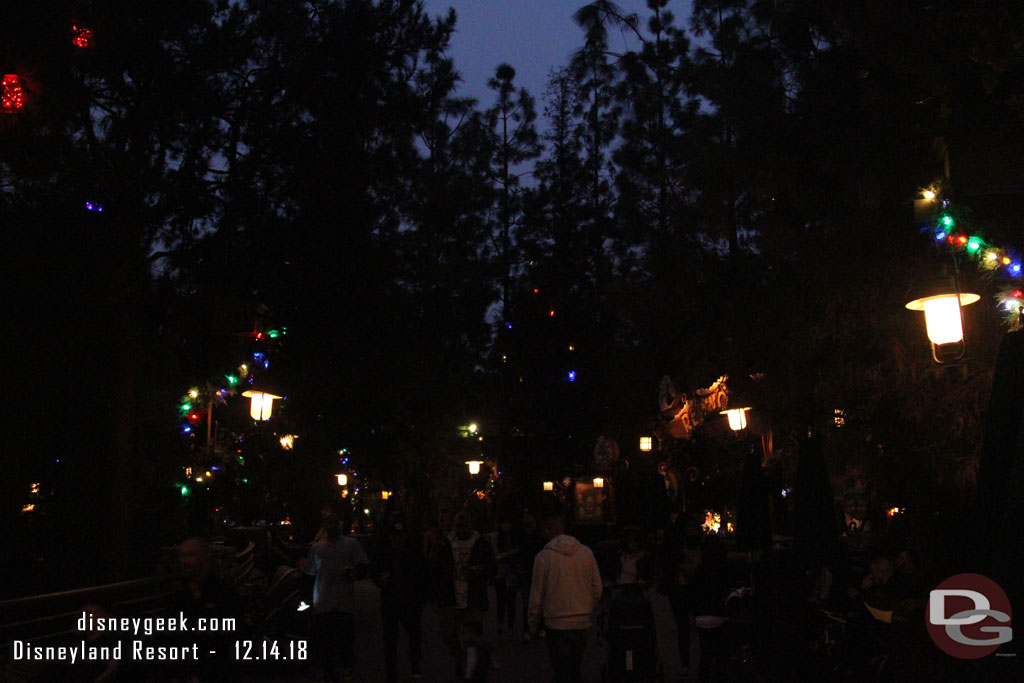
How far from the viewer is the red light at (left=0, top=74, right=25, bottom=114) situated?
9812 mm

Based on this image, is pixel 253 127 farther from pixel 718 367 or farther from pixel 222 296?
pixel 718 367

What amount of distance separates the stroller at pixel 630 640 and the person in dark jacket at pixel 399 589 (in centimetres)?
271

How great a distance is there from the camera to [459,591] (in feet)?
33.9

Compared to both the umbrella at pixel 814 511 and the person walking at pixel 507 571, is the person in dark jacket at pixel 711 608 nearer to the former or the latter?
the umbrella at pixel 814 511

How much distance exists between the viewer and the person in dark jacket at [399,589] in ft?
34.3

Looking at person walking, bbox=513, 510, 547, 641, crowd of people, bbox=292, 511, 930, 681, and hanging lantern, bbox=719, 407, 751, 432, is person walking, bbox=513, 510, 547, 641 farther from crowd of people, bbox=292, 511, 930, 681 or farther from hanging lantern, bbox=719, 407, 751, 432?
hanging lantern, bbox=719, 407, 751, 432

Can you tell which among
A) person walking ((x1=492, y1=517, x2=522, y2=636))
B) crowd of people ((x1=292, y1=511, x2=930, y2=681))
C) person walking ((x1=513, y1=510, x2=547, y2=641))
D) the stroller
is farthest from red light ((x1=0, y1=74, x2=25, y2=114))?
person walking ((x1=513, y1=510, x2=547, y2=641))

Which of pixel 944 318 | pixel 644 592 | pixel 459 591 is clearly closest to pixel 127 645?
pixel 459 591

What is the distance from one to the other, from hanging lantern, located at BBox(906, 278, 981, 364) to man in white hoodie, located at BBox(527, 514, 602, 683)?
3.37 metres

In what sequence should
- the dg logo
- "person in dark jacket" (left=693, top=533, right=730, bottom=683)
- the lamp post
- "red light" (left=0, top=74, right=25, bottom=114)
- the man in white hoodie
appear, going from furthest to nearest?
the lamp post → "red light" (left=0, top=74, right=25, bottom=114) → "person in dark jacket" (left=693, top=533, right=730, bottom=683) → the man in white hoodie → the dg logo

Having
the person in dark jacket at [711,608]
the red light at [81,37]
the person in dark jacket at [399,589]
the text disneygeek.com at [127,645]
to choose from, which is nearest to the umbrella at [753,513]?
the person in dark jacket at [711,608]

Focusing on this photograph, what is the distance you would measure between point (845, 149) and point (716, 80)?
323 centimetres

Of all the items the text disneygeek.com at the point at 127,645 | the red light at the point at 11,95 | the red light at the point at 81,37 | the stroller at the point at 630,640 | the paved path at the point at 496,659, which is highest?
the red light at the point at 81,37

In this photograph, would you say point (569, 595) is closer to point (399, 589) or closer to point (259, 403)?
point (399, 589)
